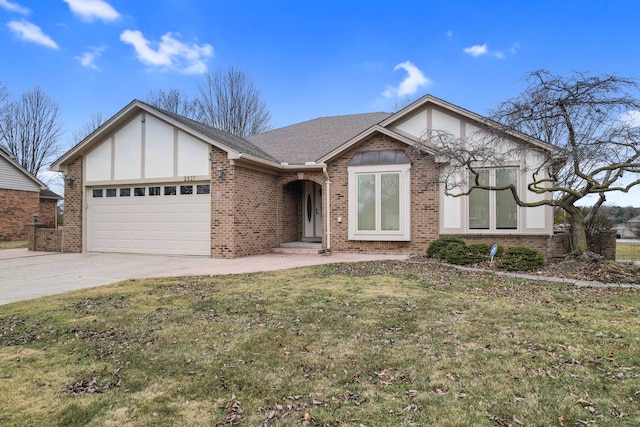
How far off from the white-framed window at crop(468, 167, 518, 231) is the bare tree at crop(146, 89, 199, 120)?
27938 mm

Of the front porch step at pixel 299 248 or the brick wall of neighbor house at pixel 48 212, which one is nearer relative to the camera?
the front porch step at pixel 299 248

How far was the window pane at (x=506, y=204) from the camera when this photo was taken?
37.9ft

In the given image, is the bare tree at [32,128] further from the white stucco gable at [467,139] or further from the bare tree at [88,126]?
the white stucco gable at [467,139]

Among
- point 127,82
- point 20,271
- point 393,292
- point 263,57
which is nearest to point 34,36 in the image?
point 127,82

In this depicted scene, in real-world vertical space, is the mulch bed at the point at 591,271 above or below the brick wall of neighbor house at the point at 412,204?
below

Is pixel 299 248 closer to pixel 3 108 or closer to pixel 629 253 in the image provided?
pixel 629 253

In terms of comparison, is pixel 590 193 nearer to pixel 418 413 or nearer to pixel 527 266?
pixel 527 266

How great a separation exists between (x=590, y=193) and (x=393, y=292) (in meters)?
5.92

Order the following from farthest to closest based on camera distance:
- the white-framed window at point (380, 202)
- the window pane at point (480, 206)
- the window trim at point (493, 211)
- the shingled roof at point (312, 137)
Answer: the shingled roof at point (312, 137) < the white-framed window at point (380, 202) < the window pane at point (480, 206) < the window trim at point (493, 211)

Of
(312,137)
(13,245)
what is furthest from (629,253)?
(13,245)

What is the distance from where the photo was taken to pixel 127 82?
29.0 metres

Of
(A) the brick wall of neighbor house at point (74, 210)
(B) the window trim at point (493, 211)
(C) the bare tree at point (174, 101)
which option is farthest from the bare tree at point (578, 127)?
(C) the bare tree at point (174, 101)

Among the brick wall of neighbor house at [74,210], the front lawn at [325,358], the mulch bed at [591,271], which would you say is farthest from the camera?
the brick wall of neighbor house at [74,210]

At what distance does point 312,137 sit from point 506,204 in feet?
27.9
